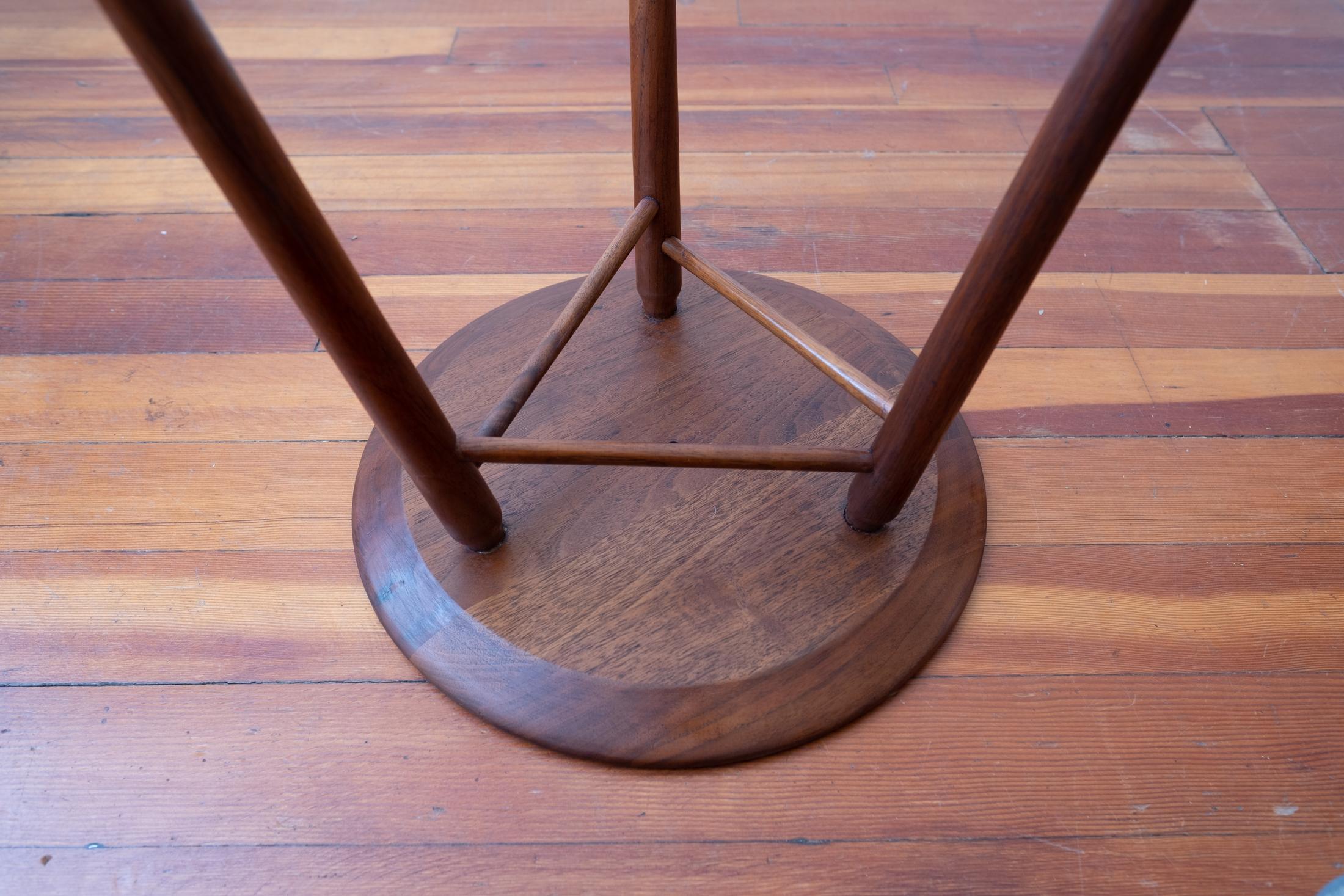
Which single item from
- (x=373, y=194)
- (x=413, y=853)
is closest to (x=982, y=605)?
(x=413, y=853)

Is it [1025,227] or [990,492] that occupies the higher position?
[1025,227]

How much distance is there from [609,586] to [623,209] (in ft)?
1.66

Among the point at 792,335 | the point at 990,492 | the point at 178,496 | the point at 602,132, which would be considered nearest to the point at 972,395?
the point at 990,492

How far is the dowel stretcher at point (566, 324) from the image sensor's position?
571 mm

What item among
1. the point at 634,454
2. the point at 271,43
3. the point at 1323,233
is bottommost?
the point at 1323,233

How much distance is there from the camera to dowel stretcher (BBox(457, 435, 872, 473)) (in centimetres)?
53

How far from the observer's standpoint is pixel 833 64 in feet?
3.72

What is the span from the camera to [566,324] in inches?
24.7

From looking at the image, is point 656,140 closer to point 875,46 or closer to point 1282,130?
point 875,46

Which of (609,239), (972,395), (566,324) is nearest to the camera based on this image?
(566,324)

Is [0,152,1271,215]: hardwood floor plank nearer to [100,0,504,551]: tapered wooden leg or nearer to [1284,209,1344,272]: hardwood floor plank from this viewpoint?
[1284,209,1344,272]: hardwood floor plank

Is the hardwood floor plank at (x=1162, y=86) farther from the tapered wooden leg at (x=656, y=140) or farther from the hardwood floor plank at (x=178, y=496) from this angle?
the hardwood floor plank at (x=178, y=496)

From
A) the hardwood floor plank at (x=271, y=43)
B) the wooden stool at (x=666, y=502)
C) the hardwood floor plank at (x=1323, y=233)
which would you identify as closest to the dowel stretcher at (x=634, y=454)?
the wooden stool at (x=666, y=502)

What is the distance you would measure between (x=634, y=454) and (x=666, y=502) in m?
0.11
